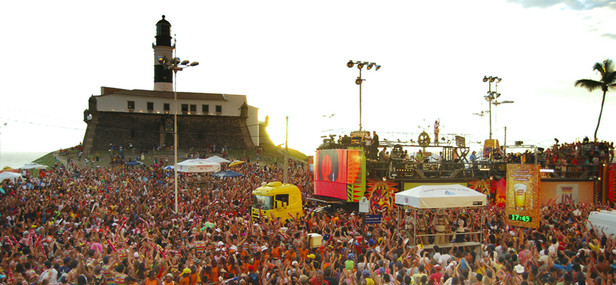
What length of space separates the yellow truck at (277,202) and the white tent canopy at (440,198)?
5769mm

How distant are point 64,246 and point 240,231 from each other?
16.0 ft

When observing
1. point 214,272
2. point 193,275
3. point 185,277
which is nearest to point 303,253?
point 214,272

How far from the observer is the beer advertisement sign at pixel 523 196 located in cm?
1361

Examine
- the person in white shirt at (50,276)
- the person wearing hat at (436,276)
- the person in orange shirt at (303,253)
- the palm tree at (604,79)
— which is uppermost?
the palm tree at (604,79)

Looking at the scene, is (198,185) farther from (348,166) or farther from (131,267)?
(131,267)

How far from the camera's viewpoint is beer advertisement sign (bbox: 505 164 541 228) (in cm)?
1361

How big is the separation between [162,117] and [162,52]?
9.95 metres

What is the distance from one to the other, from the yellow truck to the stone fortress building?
4273cm

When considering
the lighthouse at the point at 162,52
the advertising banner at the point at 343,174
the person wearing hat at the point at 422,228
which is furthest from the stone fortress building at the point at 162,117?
the person wearing hat at the point at 422,228

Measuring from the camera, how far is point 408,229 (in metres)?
13.2

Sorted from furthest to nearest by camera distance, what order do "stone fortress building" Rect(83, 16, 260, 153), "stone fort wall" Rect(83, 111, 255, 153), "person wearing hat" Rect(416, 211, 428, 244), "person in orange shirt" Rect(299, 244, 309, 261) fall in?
"stone fortress building" Rect(83, 16, 260, 153), "stone fort wall" Rect(83, 111, 255, 153), "person wearing hat" Rect(416, 211, 428, 244), "person in orange shirt" Rect(299, 244, 309, 261)

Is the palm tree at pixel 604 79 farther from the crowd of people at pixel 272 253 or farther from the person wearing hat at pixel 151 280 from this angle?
the person wearing hat at pixel 151 280

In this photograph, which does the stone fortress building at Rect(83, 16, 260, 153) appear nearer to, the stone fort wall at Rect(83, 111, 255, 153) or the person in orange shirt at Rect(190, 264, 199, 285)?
the stone fort wall at Rect(83, 111, 255, 153)

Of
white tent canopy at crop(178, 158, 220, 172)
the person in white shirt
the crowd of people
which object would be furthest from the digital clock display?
white tent canopy at crop(178, 158, 220, 172)
